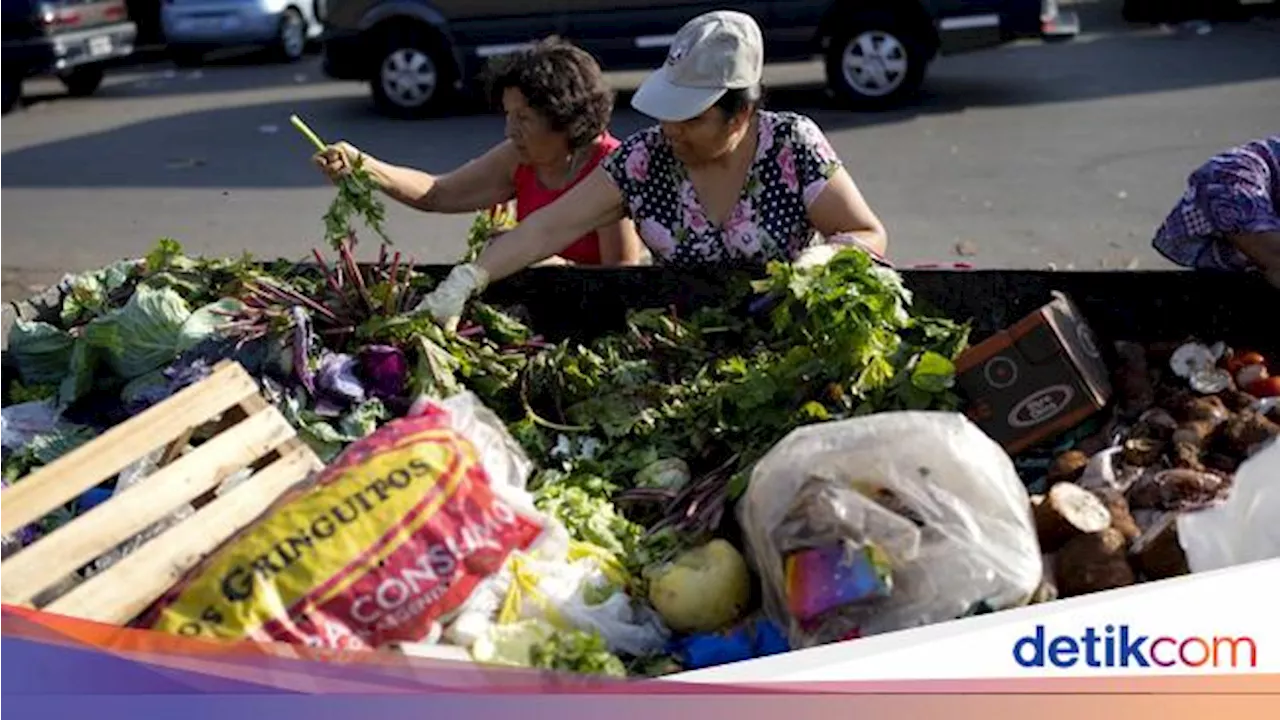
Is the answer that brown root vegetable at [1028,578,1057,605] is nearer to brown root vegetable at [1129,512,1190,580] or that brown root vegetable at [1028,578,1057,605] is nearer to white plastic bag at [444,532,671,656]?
brown root vegetable at [1129,512,1190,580]

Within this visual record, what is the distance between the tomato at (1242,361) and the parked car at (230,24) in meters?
15.4

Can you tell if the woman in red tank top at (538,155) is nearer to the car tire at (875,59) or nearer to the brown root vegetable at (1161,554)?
the brown root vegetable at (1161,554)

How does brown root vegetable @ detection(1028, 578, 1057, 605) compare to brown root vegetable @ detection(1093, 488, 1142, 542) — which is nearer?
brown root vegetable @ detection(1028, 578, 1057, 605)

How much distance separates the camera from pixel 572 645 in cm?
268

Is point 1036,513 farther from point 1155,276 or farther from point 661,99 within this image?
point 661,99

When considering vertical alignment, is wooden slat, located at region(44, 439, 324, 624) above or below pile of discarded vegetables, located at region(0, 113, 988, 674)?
above

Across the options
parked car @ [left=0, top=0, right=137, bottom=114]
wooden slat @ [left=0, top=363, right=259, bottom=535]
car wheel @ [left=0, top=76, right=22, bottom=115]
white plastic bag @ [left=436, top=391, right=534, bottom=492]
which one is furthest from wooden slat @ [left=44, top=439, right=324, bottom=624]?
car wheel @ [left=0, top=76, right=22, bottom=115]

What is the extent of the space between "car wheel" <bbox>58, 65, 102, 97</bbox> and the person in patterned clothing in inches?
574

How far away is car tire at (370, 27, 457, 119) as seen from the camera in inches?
509

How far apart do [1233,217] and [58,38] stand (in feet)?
44.2

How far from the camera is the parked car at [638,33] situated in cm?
1191

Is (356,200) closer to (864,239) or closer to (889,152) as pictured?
(864,239)

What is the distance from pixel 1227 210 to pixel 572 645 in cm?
228

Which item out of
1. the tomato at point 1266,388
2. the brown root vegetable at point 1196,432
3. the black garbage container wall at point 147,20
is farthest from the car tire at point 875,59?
the black garbage container wall at point 147,20
